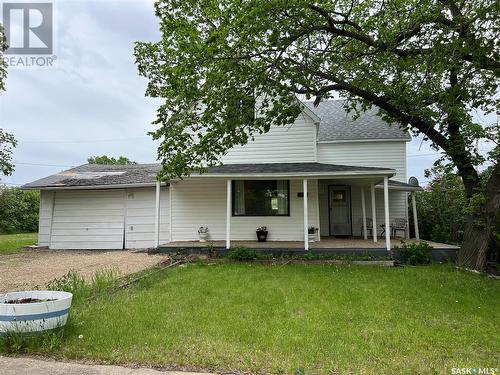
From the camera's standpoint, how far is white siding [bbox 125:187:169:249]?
14.1 meters

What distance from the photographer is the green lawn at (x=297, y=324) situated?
12.2 ft

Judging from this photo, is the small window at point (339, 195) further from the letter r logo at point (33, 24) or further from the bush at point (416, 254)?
the letter r logo at point (33, 24)

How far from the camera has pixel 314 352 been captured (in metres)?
3.89

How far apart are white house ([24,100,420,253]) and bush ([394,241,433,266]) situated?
1.62 m

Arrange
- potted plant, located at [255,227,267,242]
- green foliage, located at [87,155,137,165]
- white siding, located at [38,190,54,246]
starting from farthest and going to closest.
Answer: green foliage, located at [87,155,137,165], white siding, located at [38,190,54,246], potted plant, located at [255,227,267,242]

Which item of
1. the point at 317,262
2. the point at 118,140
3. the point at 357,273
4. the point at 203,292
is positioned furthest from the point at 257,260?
the point at 118,140

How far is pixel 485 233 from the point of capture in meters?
9.40

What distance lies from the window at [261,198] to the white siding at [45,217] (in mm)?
7770

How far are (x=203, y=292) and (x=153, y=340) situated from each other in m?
2.68

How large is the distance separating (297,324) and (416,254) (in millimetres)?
6853

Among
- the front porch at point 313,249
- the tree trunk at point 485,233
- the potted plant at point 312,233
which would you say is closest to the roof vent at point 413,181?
the front porch at point 313,249

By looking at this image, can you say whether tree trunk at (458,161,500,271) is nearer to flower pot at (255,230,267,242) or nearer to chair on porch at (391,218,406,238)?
chair on porch at (391,218,406,238)

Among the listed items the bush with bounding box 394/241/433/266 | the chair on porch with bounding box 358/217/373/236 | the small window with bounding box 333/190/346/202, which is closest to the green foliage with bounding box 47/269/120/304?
the bush with bounding box 394/241/433/266

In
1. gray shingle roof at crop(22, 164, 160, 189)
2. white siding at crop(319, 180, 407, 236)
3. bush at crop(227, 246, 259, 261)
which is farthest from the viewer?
white siding at crop(319, 180, 407, 236)
